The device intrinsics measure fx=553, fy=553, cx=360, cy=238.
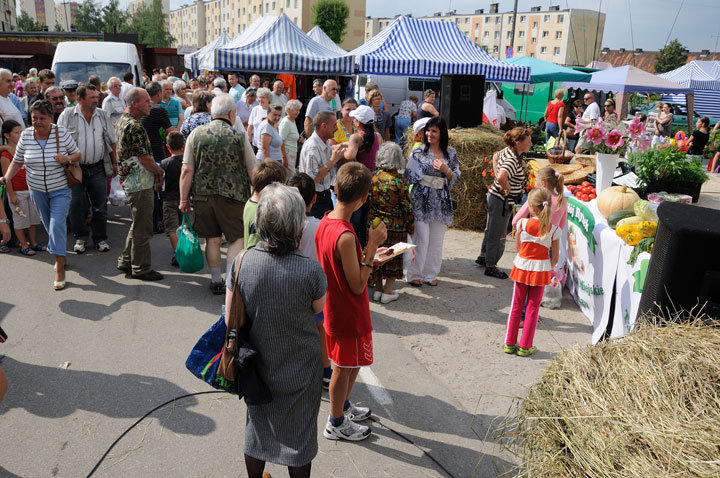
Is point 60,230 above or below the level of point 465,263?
above

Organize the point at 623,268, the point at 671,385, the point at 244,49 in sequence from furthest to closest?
the point at 244,49
the point at 623,268
the point at 671,385

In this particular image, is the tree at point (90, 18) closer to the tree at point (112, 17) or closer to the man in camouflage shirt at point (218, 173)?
the tree at point (112, 17)

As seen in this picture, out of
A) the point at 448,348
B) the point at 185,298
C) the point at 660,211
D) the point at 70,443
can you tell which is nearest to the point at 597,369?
the point at 660,211

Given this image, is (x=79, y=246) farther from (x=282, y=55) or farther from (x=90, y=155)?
(x=282, y=55)

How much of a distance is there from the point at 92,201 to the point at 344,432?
5.18 metres

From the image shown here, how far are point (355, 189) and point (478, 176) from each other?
5.87 m

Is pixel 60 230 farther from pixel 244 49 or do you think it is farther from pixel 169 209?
pixel 244 49

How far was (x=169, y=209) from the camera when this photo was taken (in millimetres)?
7027

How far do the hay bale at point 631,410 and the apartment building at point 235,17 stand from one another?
60.2m

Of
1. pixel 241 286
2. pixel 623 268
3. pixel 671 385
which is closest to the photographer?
pixel 671 385

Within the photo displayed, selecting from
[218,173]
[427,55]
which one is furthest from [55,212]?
[427,55]

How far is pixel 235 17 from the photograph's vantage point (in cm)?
10031

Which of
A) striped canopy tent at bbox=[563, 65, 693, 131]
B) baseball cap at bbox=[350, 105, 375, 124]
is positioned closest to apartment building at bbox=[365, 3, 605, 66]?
striped canopy tent at bbox=[563, 65, 693, 131]

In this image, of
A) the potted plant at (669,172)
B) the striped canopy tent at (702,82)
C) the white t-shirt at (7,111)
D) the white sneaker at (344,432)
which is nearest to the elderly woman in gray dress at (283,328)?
the white sneaker at (344,432)
